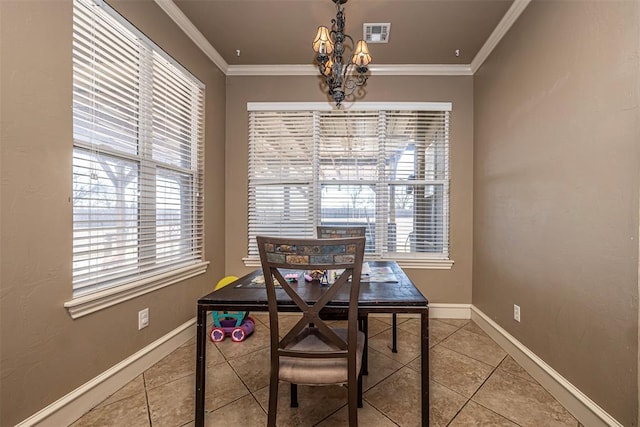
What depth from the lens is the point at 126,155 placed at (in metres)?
1.76

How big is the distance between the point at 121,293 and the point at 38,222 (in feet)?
2.11

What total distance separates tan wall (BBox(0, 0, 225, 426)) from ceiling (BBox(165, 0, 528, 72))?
788 millimetres

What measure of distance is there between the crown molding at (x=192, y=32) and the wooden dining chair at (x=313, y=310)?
210cm

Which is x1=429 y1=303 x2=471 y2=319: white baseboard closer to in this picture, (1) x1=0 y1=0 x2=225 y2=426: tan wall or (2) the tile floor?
(2) the tile floor

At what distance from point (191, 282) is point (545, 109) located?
9.94 feet

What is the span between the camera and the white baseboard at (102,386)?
132 centimetres

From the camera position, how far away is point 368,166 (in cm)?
293

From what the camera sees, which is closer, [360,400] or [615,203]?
[615,203]

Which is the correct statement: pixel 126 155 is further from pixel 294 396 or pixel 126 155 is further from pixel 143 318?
pixel 294 396

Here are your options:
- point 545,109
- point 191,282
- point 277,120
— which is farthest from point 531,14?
point 191,282

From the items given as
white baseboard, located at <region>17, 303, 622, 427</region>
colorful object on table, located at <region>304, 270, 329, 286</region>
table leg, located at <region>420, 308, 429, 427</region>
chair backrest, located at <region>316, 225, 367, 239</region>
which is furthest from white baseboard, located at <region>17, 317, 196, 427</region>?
table leg, located at <region>420, 308, 429, 427</region>

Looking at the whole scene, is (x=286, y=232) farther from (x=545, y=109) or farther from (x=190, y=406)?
(x=545, y=109)

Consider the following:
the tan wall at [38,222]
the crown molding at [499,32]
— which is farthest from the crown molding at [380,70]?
the tan wall at [38,222]

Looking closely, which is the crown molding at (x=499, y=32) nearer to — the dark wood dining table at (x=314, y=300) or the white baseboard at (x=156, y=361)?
the dark wood dining table at (x=314, y=300)
